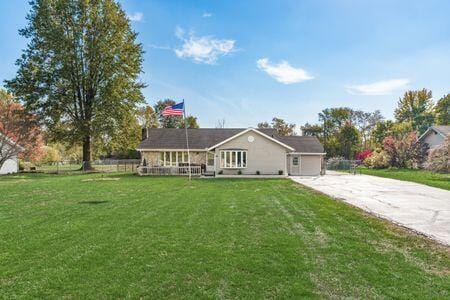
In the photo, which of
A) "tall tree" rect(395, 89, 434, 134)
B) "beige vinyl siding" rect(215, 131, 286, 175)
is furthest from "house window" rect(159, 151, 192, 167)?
"tall tree" rect(395, 89, 434, 134)

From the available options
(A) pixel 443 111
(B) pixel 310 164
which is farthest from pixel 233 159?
(A) pixel 443 111

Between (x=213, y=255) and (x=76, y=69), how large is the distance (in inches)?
1162

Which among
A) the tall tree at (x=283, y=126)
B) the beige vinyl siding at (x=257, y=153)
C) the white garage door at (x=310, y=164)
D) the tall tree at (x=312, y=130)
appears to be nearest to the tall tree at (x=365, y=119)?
the tall tree at (x=312, y=130)

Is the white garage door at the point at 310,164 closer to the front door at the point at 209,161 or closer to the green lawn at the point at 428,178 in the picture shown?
the green lawn at the point at 428,178

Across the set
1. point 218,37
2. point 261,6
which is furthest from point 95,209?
point 218,37

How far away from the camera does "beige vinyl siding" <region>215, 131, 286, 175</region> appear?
77.7 ft

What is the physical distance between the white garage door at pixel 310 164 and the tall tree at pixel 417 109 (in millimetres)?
42685

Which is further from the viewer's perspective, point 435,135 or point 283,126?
point 283,126

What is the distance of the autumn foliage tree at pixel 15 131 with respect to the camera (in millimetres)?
26569

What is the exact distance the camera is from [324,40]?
1936 cm

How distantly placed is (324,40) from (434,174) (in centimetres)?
1423

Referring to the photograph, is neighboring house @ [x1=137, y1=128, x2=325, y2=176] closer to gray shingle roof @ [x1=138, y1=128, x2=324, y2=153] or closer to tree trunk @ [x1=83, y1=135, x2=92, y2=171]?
gray shingle roof @ [x1=138, y1=128, x2=324, y2=153]

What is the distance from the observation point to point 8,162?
97.9 feet

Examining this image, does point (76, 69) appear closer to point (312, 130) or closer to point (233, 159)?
point (233, 159)
